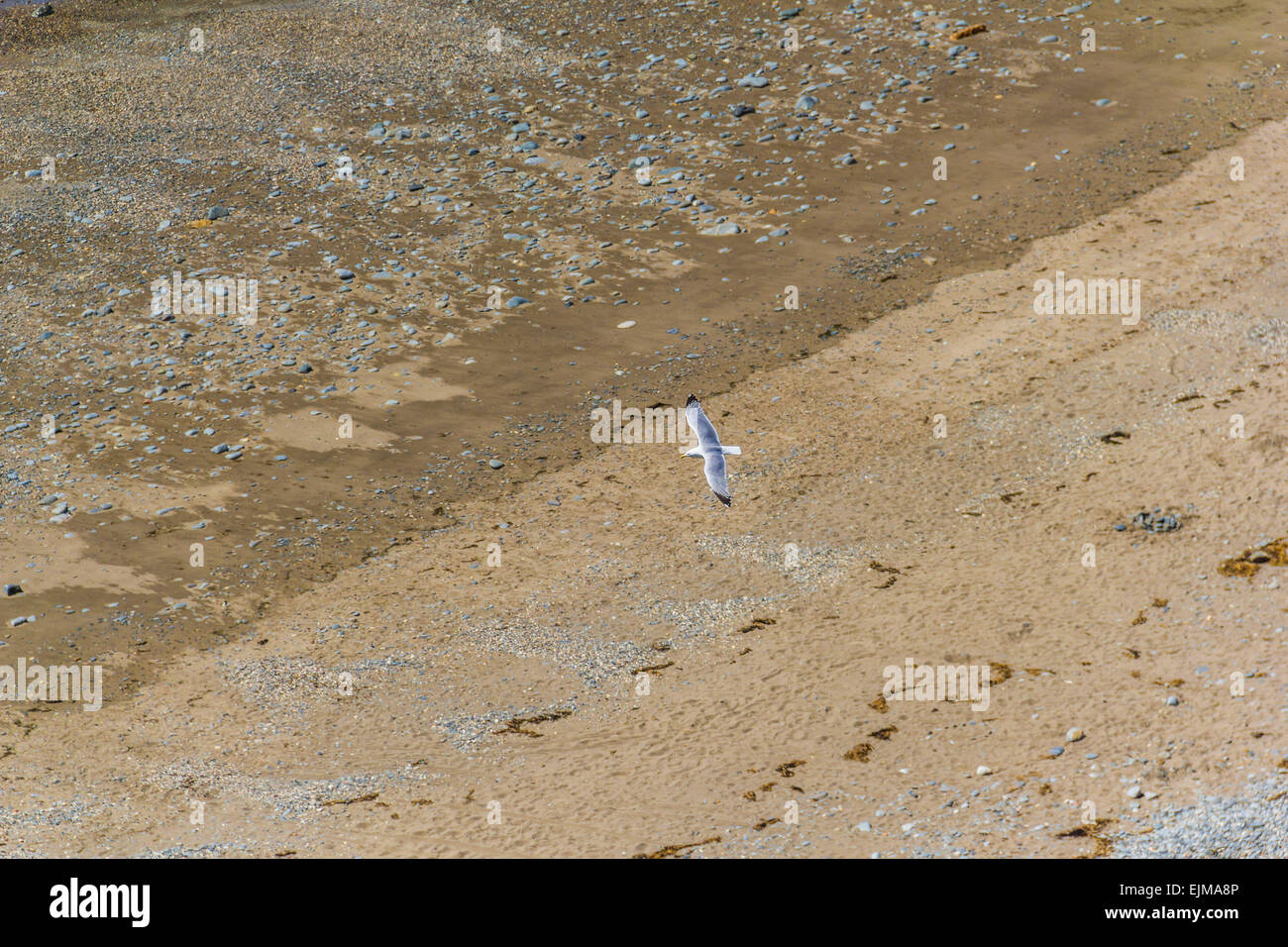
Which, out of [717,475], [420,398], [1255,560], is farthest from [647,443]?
[1255,560]

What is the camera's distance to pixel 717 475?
1206cm

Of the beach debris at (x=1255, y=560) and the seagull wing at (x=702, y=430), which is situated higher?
the seagull wing at (x=702, y=430)

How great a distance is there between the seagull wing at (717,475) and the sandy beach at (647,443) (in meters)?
1.34

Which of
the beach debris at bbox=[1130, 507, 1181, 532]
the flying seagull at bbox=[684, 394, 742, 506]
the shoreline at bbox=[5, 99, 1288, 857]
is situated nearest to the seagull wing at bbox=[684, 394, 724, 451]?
the flying seagull at bbox=[684, 394, 742, 506]

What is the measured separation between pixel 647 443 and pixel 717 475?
12.8 feet

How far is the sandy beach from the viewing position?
10430 mm

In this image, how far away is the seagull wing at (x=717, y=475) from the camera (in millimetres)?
11703

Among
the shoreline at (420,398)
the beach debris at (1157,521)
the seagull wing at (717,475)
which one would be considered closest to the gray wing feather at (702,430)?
the seagull wing at (717,475)

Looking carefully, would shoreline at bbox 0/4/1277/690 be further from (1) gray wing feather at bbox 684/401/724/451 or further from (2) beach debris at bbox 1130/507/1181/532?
(2) beach debris at bbox 1130/507/1181/532

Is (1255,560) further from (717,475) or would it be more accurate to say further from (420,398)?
(420,398)

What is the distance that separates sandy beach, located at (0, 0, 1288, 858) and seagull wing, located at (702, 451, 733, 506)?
1342 mm

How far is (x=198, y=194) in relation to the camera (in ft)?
71.8

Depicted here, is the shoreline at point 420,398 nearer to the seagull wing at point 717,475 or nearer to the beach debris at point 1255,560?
the seagull wing at point 717,475

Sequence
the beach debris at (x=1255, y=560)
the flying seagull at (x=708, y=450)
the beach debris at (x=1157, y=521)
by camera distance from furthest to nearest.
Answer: the beach debris at (x=1157, y=521), the flying seagull at (x=708, y=450), the beach debris at (x=1255, y=560)
